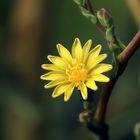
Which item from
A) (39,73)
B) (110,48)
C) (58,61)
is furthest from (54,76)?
(39,73)

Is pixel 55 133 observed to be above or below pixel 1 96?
below

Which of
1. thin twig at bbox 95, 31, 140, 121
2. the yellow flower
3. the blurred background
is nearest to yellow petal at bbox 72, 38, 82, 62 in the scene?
the yellow flower

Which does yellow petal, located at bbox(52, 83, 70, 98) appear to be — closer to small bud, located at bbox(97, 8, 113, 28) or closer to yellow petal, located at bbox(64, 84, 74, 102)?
yellow petal, located at bbox(64, 84, 74, 102)

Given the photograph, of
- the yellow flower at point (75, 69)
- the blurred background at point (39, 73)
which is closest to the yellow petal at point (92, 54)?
the yellow flower at point (75, 69)

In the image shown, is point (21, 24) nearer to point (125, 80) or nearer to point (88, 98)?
point (125, 80)

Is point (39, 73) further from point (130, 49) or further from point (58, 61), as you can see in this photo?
point (130, 49)

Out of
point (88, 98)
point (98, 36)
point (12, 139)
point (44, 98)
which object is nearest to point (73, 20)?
point (98, 36)

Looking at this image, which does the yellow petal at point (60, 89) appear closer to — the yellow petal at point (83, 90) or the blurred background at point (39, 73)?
the yellow petal at point (83, 90)
